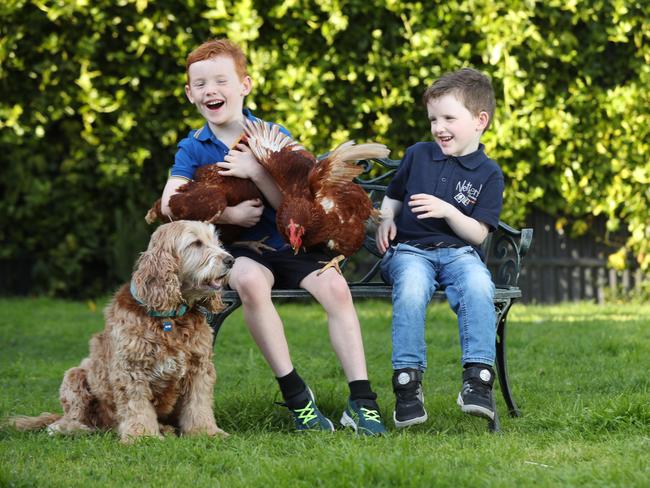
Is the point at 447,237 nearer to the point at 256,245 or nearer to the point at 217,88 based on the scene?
the point at 256,245

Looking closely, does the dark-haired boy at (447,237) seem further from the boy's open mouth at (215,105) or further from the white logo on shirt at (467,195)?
the boy's open mouth at (215,105)

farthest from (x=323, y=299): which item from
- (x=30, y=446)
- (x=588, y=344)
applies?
(x=588, y=344)

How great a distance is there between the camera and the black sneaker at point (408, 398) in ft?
14.0

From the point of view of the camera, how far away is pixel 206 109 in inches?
189

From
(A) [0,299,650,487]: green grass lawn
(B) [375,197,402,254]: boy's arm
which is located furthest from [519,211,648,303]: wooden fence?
(B) [375,197,402,254]: boy's arm

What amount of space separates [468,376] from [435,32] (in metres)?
4.77

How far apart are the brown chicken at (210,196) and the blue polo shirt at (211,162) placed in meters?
0.09

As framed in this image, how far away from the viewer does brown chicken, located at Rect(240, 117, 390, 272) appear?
4.44 m

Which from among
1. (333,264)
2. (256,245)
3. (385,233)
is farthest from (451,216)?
(256,245)

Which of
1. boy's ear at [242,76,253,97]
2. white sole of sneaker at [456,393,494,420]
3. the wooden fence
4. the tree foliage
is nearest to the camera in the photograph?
white sole of sneaker at [456,393,494,420]

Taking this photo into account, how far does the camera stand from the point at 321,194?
4.50 meters

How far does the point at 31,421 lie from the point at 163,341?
81cm

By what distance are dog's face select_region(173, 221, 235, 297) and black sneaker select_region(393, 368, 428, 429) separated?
865 millimetres

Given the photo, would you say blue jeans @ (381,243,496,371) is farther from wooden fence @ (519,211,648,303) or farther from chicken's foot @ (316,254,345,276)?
wooden fence @ (519,211,648,303)
